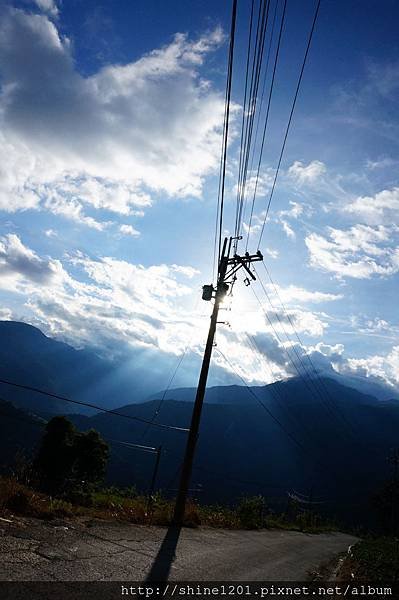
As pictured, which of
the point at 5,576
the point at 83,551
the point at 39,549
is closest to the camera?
the point at 5,576

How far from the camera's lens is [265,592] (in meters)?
6.97

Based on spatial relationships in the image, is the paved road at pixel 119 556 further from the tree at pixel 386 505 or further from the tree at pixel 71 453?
the tree at pixel 386 505

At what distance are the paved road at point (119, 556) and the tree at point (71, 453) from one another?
34271 millimetres

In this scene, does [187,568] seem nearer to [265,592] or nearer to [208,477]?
[265,592]

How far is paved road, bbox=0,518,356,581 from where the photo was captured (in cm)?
504

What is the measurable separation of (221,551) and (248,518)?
12.6 m

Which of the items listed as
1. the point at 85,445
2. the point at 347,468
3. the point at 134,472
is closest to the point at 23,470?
the point at 85,445

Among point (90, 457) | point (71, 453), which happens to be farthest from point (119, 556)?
point (90, 457)

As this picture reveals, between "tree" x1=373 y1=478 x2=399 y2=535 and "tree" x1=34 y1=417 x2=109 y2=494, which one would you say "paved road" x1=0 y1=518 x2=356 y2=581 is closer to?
"tree" x1=34 y1=417 x2=109 y2=494

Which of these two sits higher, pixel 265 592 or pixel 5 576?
pixel 5 576

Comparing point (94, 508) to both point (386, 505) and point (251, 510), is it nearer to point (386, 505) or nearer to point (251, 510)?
point (251, 510)

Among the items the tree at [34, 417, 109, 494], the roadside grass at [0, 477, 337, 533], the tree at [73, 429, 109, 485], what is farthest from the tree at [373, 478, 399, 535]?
the roadside grass at [0, 477, 337, 533]

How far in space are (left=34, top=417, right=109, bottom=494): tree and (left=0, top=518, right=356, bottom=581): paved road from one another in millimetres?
34271

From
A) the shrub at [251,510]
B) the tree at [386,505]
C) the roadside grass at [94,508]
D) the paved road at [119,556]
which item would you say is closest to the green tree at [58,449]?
the shrub at [251,510]
